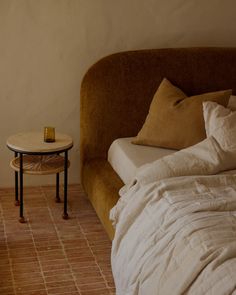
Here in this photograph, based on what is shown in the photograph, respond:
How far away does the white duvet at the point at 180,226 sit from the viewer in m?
1.83

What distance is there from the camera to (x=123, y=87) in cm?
325

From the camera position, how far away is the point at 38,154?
290 centimetres

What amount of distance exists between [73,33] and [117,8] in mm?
317

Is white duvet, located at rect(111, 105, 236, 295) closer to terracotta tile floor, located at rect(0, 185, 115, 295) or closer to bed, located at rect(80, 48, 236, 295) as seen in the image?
bed, located at rect(80, 48, 236, 295)

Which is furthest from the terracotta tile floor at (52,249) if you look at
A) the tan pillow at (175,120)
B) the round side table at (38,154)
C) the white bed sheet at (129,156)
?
the tan pillow at (175,120)

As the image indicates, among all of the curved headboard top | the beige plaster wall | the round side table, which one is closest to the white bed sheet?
the curved headboard top

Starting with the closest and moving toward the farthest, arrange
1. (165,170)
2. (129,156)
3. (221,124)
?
(165,170)
(221,124)
(129,156)

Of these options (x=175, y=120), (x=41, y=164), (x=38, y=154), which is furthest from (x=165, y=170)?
(x=41, y=164)

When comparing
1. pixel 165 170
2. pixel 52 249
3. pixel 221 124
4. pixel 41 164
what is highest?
pixel 221 124

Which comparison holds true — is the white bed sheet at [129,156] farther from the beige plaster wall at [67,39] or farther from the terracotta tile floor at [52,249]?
the beige plaster wall at [67,39]

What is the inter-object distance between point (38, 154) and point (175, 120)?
30.8 inches

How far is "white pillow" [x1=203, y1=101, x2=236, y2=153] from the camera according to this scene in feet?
8.69

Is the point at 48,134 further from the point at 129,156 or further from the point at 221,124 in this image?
the point at 221,124

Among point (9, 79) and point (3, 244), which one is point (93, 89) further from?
point (3, 244)
